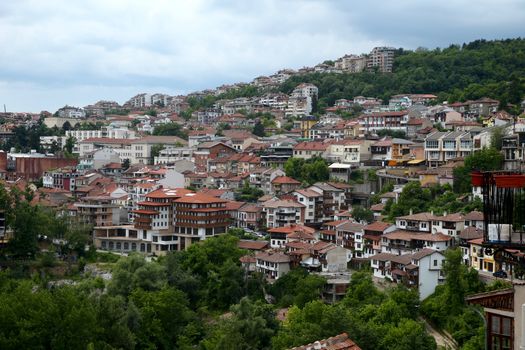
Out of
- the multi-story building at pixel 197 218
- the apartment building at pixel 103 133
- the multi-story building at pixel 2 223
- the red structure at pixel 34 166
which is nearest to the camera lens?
the multi-story building at pixel 2 223

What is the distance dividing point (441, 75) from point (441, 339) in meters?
37.7

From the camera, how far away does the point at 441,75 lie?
53562 mm

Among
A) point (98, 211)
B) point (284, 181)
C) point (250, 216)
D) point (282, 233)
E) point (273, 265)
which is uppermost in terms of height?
point (284, 181)

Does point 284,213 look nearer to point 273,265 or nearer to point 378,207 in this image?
point 378,207

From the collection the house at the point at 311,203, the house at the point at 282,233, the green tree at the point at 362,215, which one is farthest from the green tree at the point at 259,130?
the house at the point at 282,233

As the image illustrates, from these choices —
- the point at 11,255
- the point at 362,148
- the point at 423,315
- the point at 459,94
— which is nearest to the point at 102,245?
the point at 11,255

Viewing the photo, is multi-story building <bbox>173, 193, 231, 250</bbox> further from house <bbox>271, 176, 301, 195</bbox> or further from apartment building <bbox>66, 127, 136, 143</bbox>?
apartment building <bbox>66, 127, 136, 143</bbox>

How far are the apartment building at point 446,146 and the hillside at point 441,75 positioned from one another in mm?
12888

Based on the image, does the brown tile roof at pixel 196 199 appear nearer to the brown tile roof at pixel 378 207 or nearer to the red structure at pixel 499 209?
the brown tile roof at pixel 378 207

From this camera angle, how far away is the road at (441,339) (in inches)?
717

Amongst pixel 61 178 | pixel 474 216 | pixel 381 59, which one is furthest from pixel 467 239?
Result: pixel 381 59

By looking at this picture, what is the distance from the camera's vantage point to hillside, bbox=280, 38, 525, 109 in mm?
49959

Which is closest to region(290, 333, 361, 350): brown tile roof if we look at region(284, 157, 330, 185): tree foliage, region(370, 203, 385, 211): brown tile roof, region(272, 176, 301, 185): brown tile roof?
region(370, 203, 385, 211): brown tile roof

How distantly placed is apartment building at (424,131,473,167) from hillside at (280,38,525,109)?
12.9m
